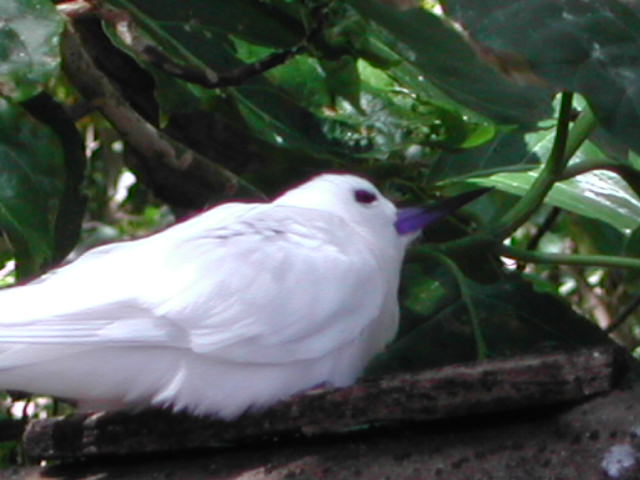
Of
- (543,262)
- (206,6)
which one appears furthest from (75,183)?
(543,262)

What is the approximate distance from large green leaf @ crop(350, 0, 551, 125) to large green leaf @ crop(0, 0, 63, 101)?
1.67 feet

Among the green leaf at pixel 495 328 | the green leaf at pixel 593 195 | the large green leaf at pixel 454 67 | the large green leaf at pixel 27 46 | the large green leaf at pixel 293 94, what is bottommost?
the green leaf at pixel 495 328

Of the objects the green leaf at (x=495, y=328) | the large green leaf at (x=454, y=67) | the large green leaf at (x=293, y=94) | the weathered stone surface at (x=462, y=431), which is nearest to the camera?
the weathered stone surface at (x=462, y=431)

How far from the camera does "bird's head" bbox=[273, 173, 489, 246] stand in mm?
2854

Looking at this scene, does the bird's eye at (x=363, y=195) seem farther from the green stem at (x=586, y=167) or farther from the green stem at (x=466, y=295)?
the green stem at (x=586, y=167)

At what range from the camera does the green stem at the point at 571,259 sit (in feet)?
9.04

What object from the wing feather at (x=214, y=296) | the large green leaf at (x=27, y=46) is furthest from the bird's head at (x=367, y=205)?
the large green leaf at (x=27, y=46)

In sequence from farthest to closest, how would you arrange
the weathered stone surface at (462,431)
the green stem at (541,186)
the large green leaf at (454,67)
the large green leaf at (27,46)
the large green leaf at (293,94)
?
1. the large green leaf at (293,94)
2. the green stem at (541,186)
3. the large green leaf at (454,67)
4. the large green leaf at (27,46)
5. the weathered stone surface at (462,431)

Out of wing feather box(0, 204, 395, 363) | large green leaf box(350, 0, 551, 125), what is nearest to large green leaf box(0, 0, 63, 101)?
wing feather box(0, 204, 395, 363)

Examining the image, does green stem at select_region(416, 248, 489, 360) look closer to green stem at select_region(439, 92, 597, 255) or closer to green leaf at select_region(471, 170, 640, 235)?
green stem at select_region(439, 92, 597, 255)

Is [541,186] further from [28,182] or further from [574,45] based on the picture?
[28,182]

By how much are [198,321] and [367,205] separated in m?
0.69

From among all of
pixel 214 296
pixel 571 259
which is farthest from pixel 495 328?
pixel 214 296

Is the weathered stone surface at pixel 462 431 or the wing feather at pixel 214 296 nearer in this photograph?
the weathered stone surface at pixel 462 431
